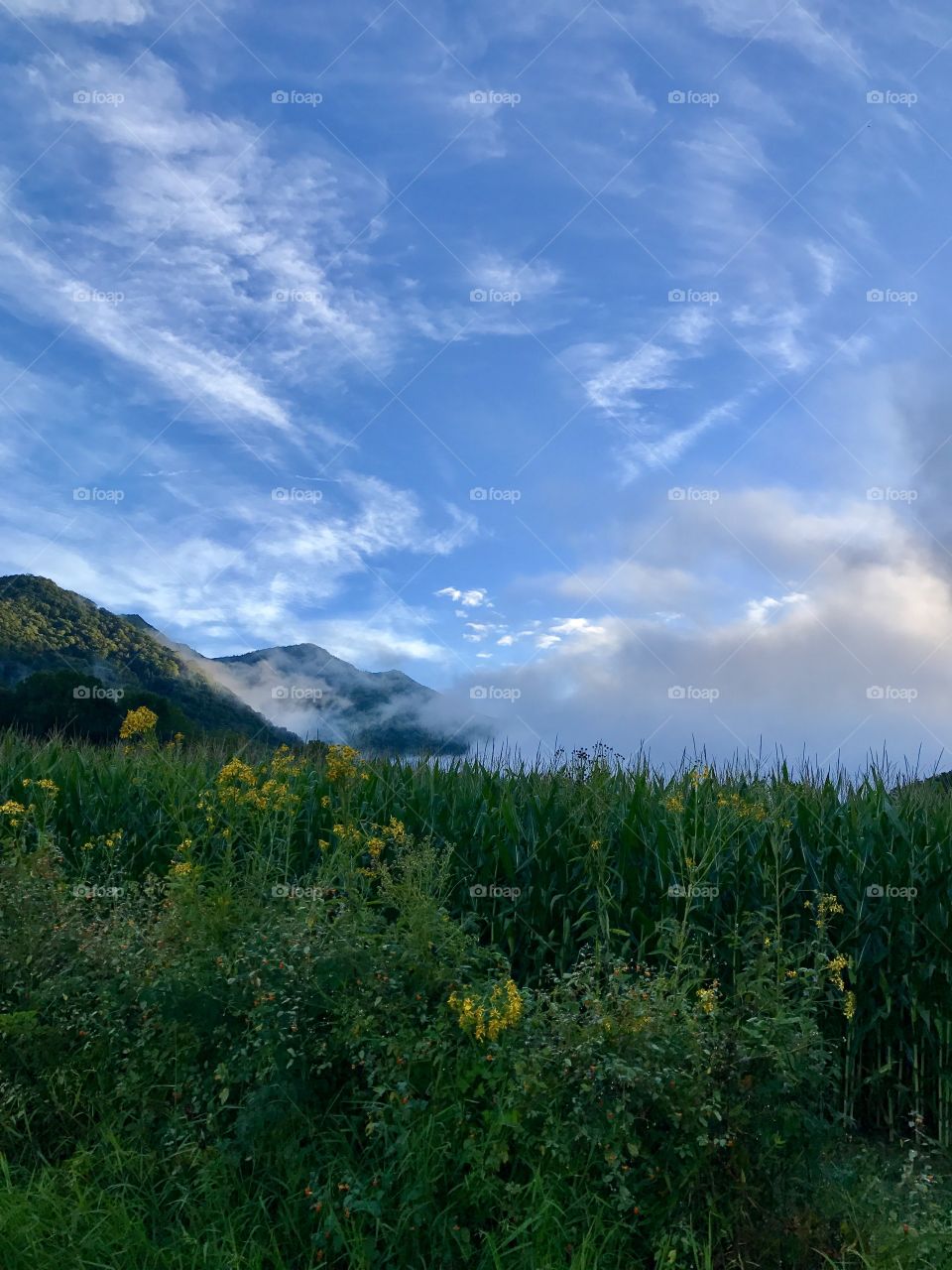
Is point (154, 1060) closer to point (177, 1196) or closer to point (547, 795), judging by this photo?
point (177, 1196)

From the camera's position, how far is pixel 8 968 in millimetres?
5980

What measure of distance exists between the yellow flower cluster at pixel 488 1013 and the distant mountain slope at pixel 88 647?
32.8m

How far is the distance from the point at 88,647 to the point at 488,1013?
1802 inches

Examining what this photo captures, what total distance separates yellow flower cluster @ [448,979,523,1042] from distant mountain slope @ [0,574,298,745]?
1290 inches

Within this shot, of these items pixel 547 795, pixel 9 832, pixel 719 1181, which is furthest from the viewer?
pixel 9 832

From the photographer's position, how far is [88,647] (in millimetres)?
46719

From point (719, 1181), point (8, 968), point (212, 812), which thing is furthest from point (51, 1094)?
point (719, 1181)

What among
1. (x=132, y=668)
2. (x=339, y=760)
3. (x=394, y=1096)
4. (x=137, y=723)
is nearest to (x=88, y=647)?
(x=132, y=668)

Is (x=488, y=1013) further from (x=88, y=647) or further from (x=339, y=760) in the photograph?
(x=88, y=647)

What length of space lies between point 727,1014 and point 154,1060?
9.65 ft

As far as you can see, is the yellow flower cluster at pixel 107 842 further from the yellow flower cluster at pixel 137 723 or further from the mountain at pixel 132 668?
the mountain at pixel 132 668

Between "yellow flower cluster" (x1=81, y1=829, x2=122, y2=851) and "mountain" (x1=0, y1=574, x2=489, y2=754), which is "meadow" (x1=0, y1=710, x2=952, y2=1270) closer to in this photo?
"yellow flower cluster" (x1=81, y1=829, x2=122, y2=851)

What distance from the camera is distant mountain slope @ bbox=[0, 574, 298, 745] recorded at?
127 ft

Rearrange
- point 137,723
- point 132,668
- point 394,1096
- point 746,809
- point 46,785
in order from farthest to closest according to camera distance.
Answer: point 132,668 → point 46,785 → point 137,723 → point 746,809 → point 394,1096
